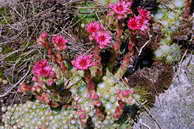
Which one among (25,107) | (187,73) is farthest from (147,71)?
(25,107)

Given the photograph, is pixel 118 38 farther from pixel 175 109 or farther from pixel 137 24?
pixel 175 109

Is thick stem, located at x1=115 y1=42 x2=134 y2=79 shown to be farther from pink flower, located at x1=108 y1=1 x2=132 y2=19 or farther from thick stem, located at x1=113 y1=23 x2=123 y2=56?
pink flower, located at x1=108 y1=1 x2=132 y2=19

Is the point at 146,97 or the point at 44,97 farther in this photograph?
the point at 146,97

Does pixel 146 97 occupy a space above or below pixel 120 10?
below

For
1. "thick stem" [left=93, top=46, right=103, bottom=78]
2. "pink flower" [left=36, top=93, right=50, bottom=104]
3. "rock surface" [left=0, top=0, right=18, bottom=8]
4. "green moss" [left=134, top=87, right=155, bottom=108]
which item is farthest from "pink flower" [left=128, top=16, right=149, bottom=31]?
"rock surface" [left=0, top=0, right=18, bottom=8]

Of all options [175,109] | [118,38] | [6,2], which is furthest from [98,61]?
[6,2]

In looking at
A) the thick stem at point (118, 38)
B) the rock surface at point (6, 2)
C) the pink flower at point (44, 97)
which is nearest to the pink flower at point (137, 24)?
the thick stem at point (118, 38)

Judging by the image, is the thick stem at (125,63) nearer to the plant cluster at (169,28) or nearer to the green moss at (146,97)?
the green moss at (146,97)

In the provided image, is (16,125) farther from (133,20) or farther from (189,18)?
(189,18)
